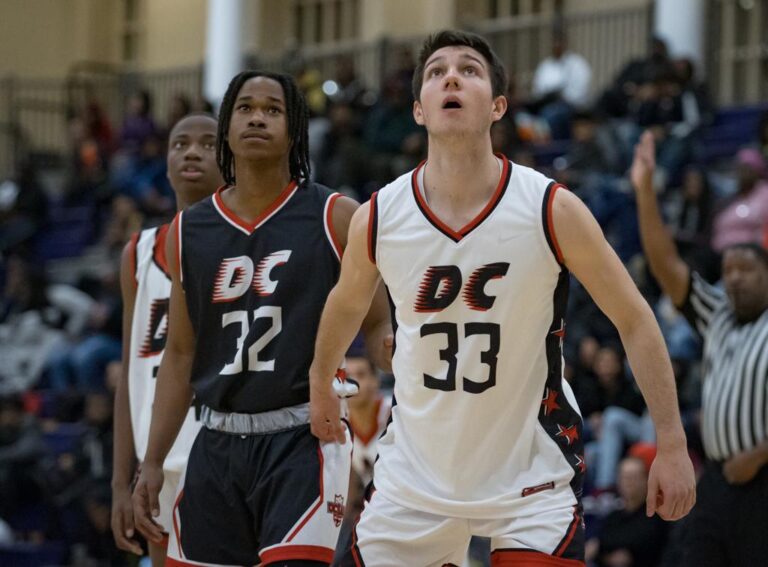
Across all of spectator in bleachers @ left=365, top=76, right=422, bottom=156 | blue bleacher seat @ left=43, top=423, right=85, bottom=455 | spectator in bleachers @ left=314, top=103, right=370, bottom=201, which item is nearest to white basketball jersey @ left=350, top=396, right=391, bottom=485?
spectator in bleachers @ left=314, top=103, right=370, bottom=201

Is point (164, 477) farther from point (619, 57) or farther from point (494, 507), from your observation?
point (619, 57)

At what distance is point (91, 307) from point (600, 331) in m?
7.09

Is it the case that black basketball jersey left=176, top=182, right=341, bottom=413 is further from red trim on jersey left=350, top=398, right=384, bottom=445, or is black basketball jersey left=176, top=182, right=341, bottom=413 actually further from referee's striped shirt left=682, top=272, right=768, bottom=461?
red trim on jersey left=350, top=398, right=384, bottom=445

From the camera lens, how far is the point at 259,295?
5.45 metres

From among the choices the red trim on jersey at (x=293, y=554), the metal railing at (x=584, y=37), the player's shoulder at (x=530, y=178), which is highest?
the metal railing at (x=584, y=37)

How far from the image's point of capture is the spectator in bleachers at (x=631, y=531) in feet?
31.5

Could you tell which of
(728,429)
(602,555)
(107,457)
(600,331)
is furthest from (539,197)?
(107,457)

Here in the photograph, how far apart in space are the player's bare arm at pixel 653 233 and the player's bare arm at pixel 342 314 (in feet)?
7.97

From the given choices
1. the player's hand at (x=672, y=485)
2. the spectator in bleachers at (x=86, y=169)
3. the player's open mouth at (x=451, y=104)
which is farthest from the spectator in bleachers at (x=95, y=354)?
the player's hand at (x=672, y=485)

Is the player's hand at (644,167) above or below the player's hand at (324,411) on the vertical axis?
above

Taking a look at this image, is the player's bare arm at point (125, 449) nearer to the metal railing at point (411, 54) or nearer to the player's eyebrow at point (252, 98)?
the player's eyebrow at point (252, 98)

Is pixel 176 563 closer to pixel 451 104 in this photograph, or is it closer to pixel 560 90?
pixel 451 104

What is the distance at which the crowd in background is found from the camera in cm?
1100

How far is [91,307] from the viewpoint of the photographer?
17.1 meters
